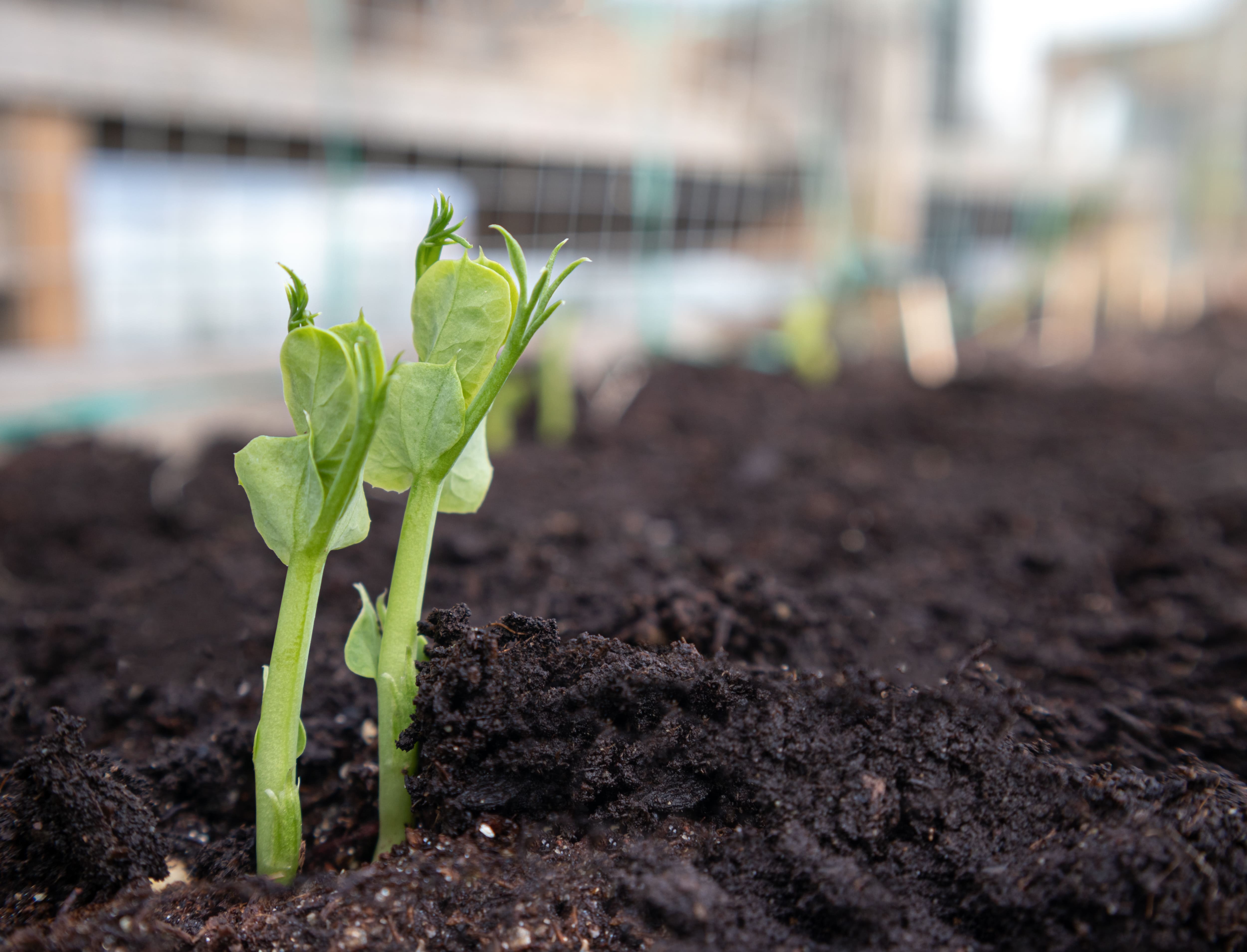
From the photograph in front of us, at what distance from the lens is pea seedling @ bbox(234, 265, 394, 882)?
600mm

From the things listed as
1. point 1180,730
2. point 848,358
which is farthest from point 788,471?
point 848,358

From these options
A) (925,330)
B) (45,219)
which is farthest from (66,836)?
(925,330)

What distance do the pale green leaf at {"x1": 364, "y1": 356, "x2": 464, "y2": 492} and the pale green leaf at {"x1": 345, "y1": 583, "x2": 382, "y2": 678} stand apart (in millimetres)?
116

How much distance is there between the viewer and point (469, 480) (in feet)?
2.41

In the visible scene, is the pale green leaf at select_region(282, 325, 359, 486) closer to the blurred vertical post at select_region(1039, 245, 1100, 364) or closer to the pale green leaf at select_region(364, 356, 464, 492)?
the pale green leaf at select_region(364, 356, 464, 492)

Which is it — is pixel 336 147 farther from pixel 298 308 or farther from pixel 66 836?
pixel 66 836

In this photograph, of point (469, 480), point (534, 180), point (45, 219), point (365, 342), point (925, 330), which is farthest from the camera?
point (925, 330)

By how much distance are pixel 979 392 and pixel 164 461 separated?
2.78 meters

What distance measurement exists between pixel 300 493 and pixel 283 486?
1cm

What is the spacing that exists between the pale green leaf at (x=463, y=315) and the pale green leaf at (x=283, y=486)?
0.13 metres

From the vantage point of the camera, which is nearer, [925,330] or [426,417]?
[426,417]

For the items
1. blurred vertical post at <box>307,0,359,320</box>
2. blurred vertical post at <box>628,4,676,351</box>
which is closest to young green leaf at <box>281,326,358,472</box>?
blurred vertical post at <box>307,0,359,320</box>

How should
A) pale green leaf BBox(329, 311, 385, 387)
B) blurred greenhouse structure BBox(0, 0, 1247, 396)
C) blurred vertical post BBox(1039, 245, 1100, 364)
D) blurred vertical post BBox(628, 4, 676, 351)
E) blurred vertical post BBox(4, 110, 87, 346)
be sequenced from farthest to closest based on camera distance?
blurred vertical post BBox(1039, 245, 1100, 364) → blurred vertical post BBox(628, 4, 676, 351) → blurred greenhouse structure BBox(0, 0, 1247, 396) → blurred vertical post BBox(4, 110, 87, 346) → pale green leaf BBox(329, 311, 385, 387)

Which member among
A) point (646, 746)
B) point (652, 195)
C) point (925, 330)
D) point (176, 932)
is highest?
point (652, 195)
